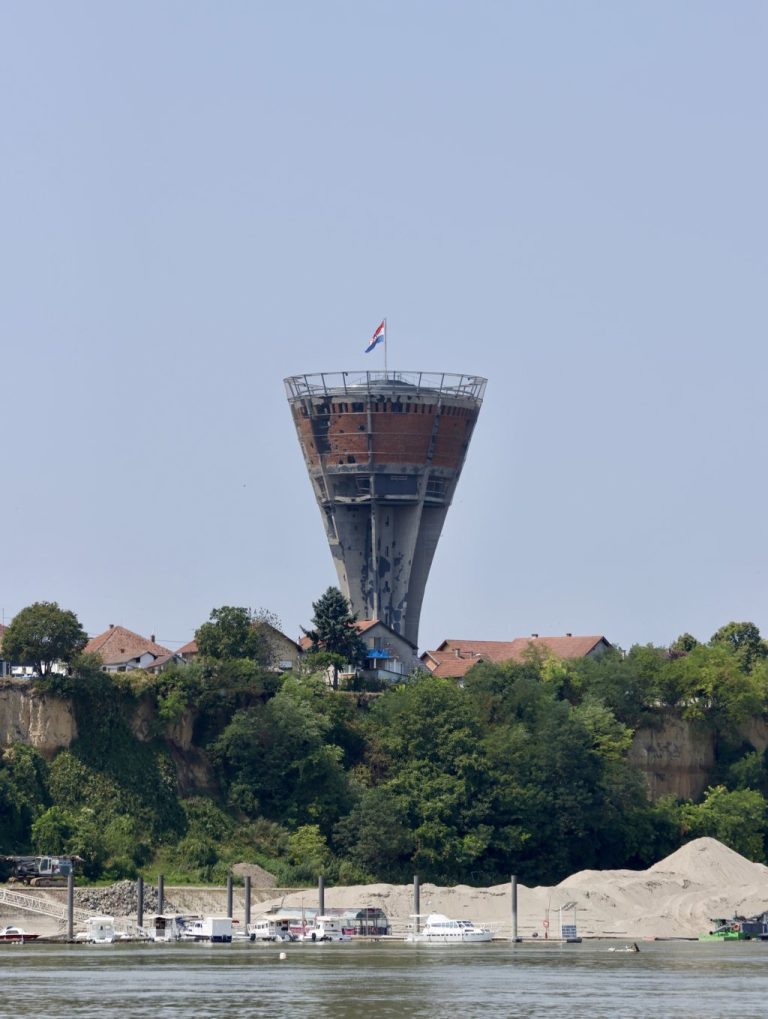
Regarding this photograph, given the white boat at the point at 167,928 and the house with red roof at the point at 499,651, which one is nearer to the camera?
the white boat at the point at 167,928

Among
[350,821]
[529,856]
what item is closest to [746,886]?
[529,856]

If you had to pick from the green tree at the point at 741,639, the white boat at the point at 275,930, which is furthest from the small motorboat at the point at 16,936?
the green tree at the point at 741,639

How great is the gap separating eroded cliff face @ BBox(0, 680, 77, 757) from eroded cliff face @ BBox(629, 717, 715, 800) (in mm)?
38489

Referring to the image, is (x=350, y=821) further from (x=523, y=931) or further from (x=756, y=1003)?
(x=756, y=1003)

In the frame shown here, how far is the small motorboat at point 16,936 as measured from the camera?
122 m

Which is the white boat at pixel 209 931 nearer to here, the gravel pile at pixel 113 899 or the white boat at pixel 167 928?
the white boat at pixel 167 928

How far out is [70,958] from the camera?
110 m

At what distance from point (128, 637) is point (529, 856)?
3613cm

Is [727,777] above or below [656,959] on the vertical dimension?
above

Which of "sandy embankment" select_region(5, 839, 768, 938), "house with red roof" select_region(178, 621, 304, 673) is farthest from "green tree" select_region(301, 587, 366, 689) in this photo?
"sandy embankment" select_region(5, 839, 768, 938)

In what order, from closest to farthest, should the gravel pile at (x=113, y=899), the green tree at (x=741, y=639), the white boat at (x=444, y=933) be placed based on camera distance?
the white boat at (x=444, y=933), the gravel pile at (x=113, y=899), the green tree at (x=741, y=639)

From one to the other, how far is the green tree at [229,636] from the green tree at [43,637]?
36.6ft

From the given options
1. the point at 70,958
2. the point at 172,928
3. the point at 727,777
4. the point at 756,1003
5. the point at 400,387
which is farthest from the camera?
the point at 400,387

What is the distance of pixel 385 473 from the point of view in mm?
182750
